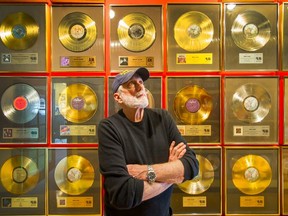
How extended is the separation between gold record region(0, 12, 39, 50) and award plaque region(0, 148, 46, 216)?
0.78 metres

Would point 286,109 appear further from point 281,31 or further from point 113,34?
point 113,34

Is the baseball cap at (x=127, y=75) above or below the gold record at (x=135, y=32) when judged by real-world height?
A: below

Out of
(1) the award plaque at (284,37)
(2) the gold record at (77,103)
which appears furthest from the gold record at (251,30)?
(2) the gold record at (77,103)

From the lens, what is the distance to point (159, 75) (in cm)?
223

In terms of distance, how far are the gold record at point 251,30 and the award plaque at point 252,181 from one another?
2.58ft

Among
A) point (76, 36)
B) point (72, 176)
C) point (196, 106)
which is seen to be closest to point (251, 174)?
point (196, 106)

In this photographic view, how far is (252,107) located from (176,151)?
3.03 feet

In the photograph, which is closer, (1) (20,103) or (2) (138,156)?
(2) (138,156)

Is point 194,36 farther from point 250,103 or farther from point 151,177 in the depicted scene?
point 151,177

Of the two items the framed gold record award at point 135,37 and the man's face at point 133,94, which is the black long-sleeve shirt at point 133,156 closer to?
the man's face at point 133,94

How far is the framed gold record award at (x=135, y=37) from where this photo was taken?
2215 millimetres

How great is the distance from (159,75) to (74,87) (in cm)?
63

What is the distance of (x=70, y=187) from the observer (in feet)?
7.36

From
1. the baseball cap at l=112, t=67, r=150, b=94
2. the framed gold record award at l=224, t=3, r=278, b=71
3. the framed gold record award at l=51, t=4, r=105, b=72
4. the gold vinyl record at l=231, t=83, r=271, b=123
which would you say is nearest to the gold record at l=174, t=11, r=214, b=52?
the framed gold record award at l=224, t=3, r=278, b=71
